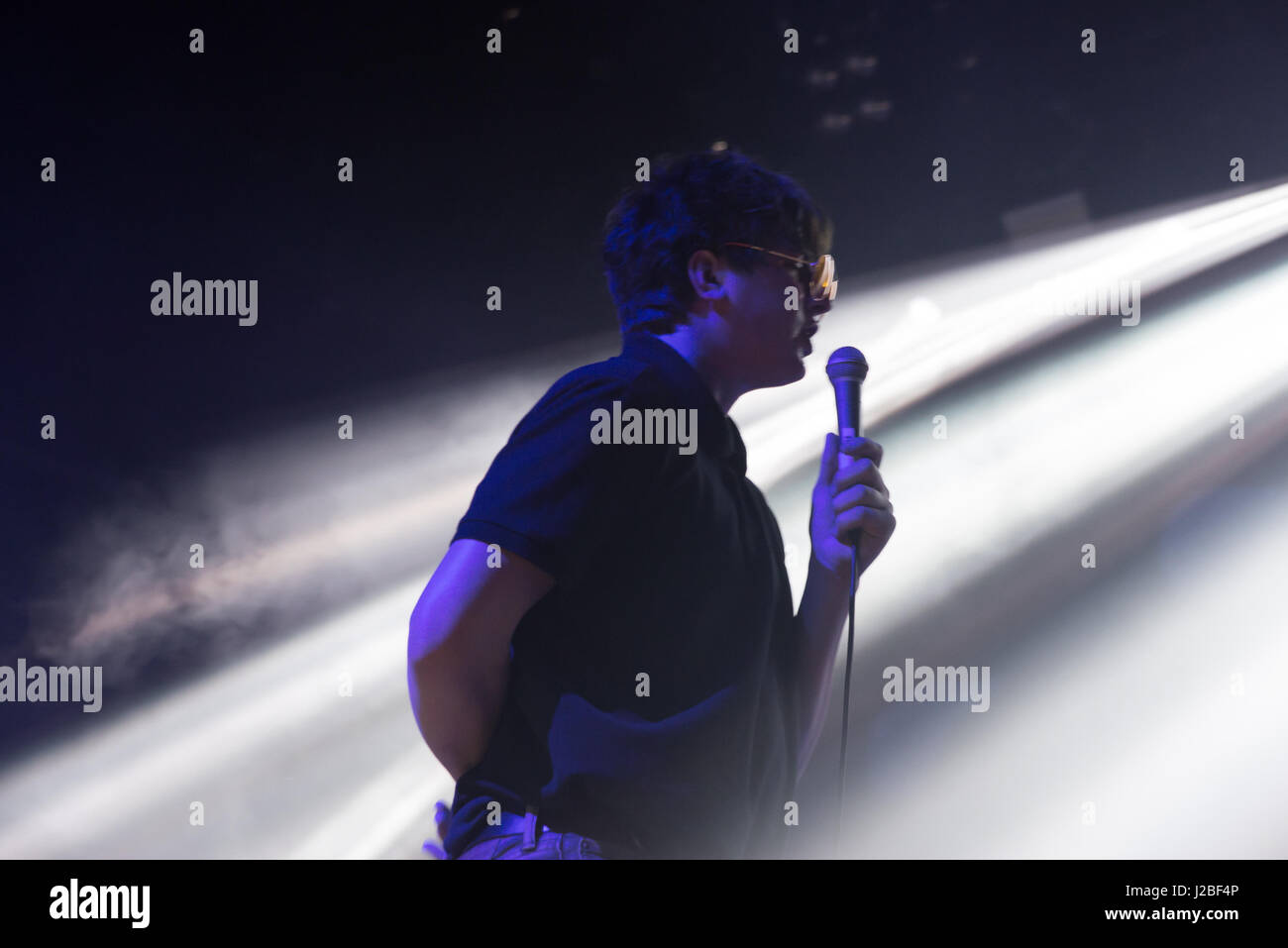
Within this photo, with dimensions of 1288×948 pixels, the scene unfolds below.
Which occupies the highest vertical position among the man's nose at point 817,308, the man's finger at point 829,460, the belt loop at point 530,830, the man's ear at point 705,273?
the man's ear at point 705,273

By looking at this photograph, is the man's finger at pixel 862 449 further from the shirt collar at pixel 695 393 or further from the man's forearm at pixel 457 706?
the man's forearm at pixel 457 706

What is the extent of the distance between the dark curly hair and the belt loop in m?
0.76

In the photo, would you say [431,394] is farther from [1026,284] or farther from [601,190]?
[1026,284]

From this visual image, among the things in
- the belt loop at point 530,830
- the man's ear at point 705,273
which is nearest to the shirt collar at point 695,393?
the man's ear at point 705,273

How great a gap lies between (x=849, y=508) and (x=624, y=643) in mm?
469

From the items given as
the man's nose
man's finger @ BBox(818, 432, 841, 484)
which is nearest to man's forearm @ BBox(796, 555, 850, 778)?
man's finger @ BBox(818, 432, 841, 484)

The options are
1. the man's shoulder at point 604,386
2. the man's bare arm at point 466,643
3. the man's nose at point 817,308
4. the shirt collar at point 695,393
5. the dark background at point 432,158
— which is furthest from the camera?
the dark background at point 432,158

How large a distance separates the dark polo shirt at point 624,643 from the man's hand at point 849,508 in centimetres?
23

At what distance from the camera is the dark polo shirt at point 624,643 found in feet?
4.11

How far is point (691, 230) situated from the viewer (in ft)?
5.26

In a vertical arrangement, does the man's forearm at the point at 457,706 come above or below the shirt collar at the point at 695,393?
below

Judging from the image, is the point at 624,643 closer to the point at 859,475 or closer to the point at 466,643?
the point at 466,643
